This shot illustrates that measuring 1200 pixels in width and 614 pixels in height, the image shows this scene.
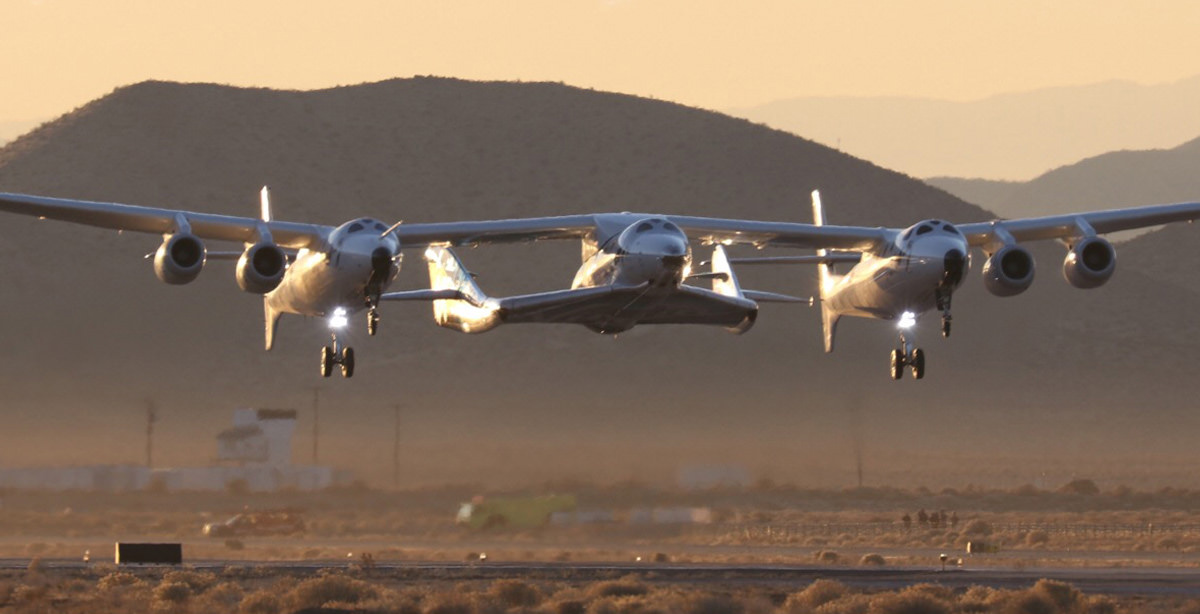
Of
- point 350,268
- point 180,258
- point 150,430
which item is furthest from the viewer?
point 150,430

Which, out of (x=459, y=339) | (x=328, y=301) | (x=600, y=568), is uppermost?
(x=459, y=339)

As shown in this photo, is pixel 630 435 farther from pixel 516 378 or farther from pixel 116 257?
pixel 116 257

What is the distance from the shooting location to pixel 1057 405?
16612 centimetres

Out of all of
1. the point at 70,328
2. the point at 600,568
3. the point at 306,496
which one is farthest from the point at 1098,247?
the point at 70,328

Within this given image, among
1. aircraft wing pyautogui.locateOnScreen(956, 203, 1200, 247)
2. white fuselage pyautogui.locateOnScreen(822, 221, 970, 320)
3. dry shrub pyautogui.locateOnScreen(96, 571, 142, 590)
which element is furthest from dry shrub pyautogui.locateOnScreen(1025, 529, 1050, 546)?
dry shrub pyautogui.locateOnScreen(96, 571, 142, 590)

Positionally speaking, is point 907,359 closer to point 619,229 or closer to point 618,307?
point 618,307

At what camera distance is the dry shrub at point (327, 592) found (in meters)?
52.9

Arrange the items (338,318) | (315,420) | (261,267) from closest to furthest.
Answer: (261,267) < (338,318) < (315,420)

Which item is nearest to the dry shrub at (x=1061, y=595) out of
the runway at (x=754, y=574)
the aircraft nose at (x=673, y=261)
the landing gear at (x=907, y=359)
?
the runway at (x=754, y=574)

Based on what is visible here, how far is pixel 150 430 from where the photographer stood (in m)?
120

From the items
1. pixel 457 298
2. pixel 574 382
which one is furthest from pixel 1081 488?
pixel 457 298

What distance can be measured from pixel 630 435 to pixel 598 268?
62704mm

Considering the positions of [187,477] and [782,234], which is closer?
[782,234]

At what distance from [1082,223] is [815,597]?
631 inches
